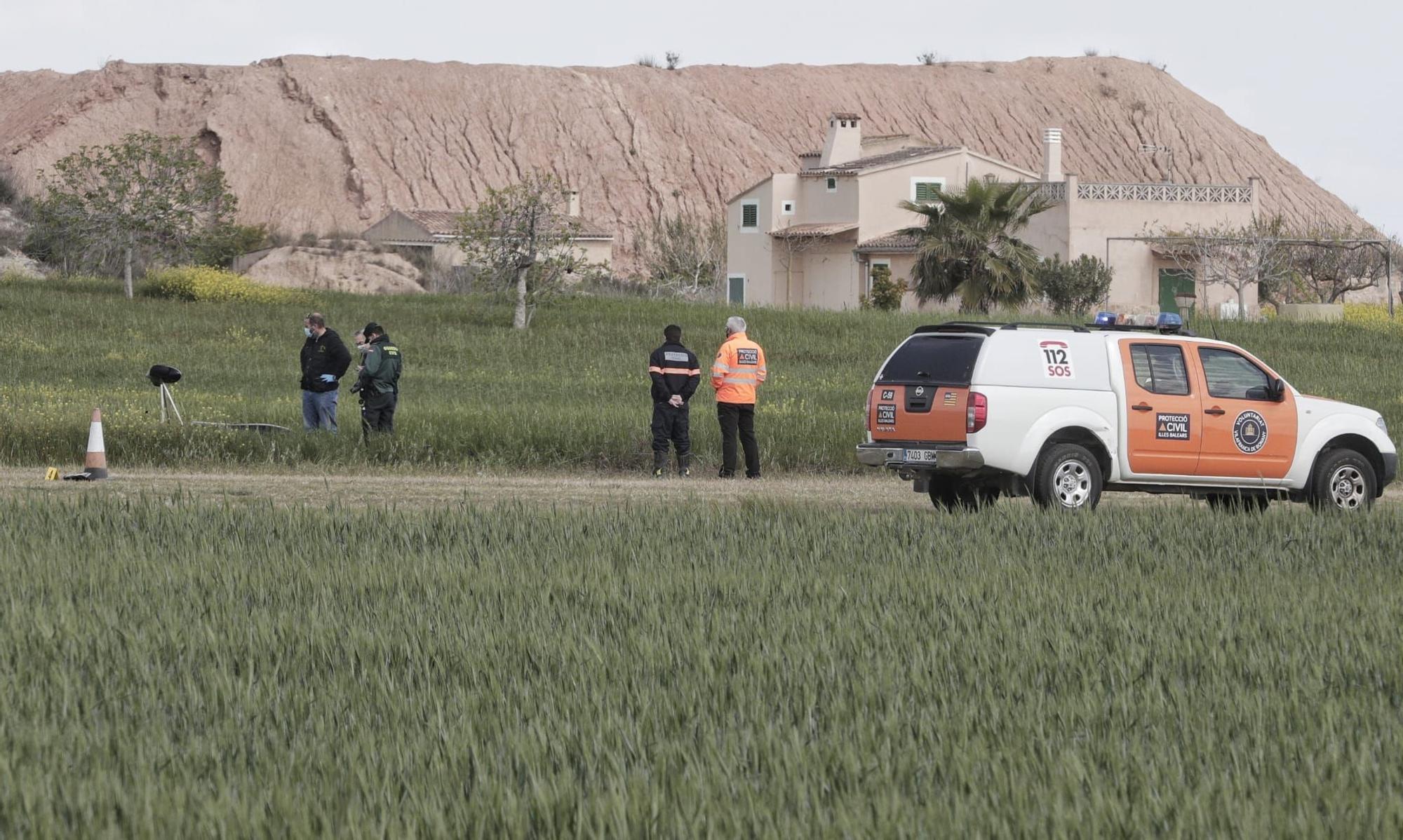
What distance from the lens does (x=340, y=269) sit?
243ft

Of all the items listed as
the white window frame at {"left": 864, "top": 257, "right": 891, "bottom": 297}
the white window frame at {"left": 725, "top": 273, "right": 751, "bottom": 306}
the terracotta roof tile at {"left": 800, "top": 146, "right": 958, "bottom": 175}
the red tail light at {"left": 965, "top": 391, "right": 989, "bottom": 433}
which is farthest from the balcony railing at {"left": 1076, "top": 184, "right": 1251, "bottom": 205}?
the red tail light at {"left": 965, "top": 391, "right": 989, "bottom": 433}

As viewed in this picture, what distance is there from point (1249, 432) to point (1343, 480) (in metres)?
1.23

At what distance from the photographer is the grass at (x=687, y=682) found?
5.29 metres

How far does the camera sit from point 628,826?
509 cm

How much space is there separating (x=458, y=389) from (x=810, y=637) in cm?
2272

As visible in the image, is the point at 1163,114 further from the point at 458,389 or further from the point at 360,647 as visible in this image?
the point at 360,647

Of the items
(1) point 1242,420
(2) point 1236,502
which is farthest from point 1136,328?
(2) point 1236,502

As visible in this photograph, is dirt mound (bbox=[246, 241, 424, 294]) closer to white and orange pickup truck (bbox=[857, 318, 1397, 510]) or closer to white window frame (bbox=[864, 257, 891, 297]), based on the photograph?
white window frame (bbox=[864, 257, 891, 297])

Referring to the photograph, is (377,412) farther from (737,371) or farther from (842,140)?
(842,140)

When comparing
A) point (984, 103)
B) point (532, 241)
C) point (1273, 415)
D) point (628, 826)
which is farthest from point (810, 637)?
point (984, 103)

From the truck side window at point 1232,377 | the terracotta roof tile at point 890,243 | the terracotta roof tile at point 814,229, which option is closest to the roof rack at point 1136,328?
the truck side window at point 1232,377

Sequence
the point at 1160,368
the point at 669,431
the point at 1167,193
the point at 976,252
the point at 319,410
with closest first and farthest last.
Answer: the point at 1160,368 → the point at 669,431 → the point at 319,410 → the point at 976,252 → the point at 1167,193

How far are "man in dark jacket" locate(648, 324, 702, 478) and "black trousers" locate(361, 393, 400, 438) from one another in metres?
3.14

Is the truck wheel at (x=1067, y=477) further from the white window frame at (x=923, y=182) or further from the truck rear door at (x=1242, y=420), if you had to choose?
the white window frame at (x=923, y=182)
